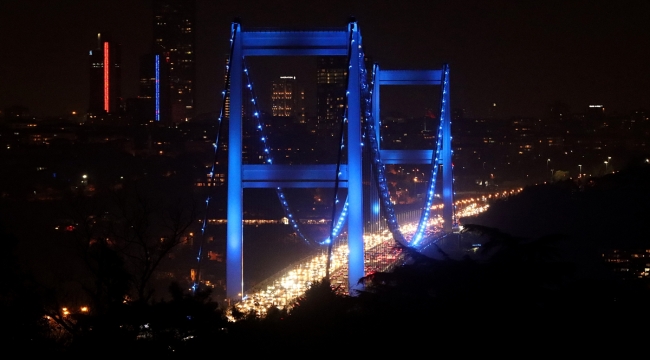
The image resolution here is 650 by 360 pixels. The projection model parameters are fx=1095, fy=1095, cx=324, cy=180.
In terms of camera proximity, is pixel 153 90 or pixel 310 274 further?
pixel 153 90

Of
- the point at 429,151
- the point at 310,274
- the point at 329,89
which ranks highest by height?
the point at 329,89

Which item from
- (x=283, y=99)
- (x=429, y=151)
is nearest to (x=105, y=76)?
(x=283, y=99)

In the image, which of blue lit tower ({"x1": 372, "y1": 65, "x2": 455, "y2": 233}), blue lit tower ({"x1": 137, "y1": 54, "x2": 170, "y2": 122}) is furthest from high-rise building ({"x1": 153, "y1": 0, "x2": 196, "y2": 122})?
blue lit tower ({"x1": 372, "y1": 65, "x2": 455, "y2": 233})

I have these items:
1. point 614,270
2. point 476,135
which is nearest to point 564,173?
point 476,135

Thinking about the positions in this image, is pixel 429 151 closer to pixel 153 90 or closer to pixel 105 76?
pixel 153 90

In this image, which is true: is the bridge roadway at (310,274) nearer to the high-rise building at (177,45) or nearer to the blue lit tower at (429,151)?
the blue lit tower at (429,151)

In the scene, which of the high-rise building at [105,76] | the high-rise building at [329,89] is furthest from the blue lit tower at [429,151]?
the high-rise building at [105,76]
